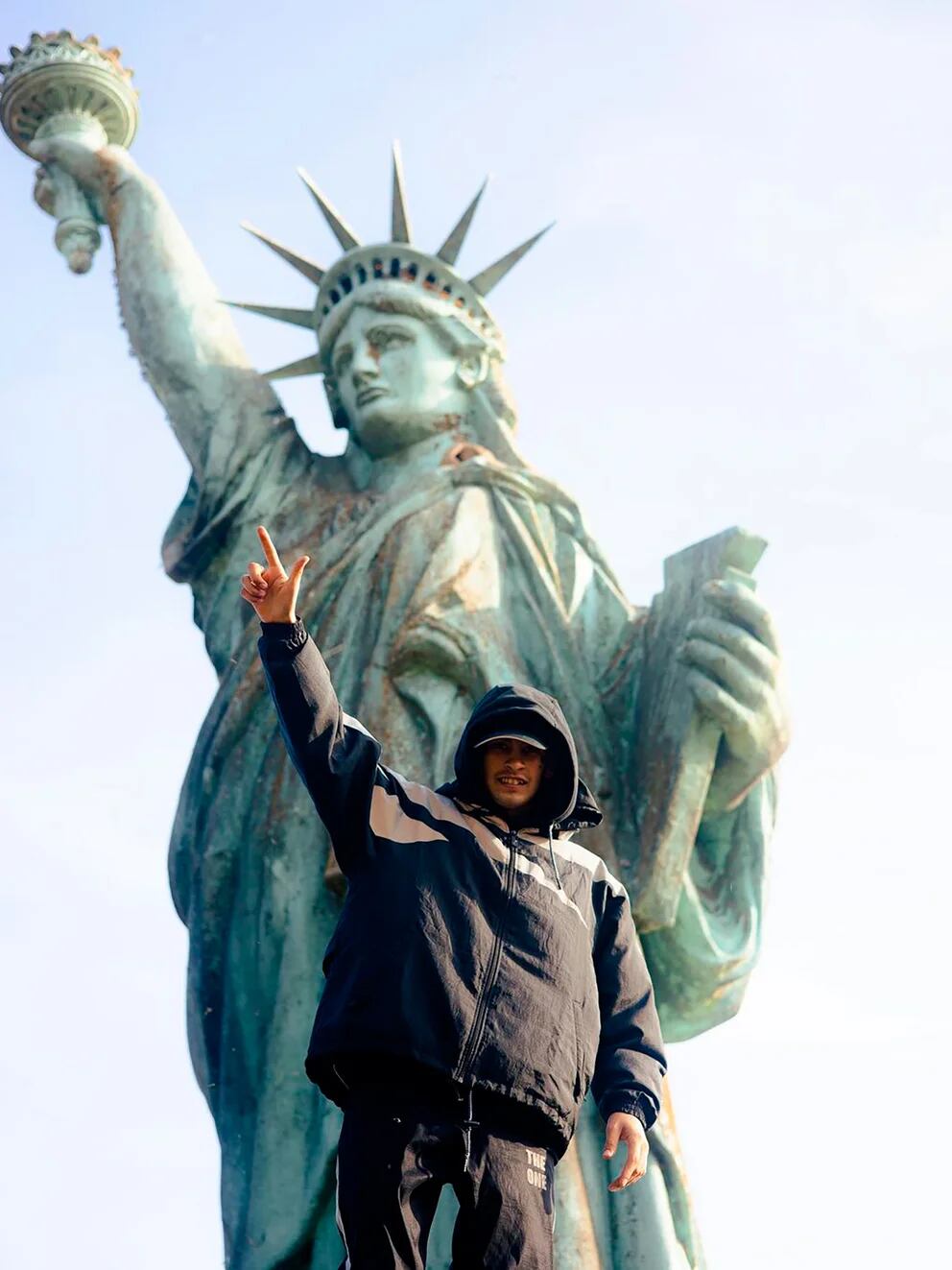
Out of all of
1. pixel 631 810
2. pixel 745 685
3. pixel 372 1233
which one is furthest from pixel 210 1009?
pixel 372 1233

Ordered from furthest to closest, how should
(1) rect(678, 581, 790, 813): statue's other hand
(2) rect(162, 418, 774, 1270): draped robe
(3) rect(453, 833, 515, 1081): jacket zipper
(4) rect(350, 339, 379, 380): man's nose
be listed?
(4) rect(350, 339, 379, 380): man's nose < (1) rect(678, 581, 790, 813): statue's other hand < (2) rect(162, 418, 774, 1270): draped robe < (3) rect(453, 833, 515, 1081): jacket zipper

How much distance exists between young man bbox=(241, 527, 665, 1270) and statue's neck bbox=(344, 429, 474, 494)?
4.79m

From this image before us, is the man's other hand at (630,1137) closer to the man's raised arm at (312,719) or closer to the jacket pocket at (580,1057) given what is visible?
the jacket pocket at (580,1057)

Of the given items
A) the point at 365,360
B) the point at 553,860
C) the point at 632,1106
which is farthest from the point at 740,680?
the point at 632,1106

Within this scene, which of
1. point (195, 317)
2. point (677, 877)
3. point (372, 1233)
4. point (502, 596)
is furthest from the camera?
point (195, 317)

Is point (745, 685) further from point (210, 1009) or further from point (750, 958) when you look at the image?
point (210, 1009)

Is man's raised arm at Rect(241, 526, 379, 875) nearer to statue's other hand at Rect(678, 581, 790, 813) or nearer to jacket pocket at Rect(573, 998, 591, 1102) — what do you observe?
jacket pocket at Rect(573, 998, 591, 1102)

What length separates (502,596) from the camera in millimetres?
9852

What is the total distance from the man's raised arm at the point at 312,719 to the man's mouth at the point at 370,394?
16.6 feet

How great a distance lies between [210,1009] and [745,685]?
236cm

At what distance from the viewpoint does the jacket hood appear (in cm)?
577

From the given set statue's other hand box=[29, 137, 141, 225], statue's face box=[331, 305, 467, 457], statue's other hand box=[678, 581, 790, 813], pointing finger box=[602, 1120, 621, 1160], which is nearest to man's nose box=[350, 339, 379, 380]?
statue's face box=[331, 305, 467, 457]

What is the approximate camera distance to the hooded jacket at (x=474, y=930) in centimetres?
536

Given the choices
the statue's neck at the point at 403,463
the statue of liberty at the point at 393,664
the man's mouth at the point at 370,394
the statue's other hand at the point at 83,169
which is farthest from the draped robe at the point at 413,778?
the statue's other hand at the point at 83,169
